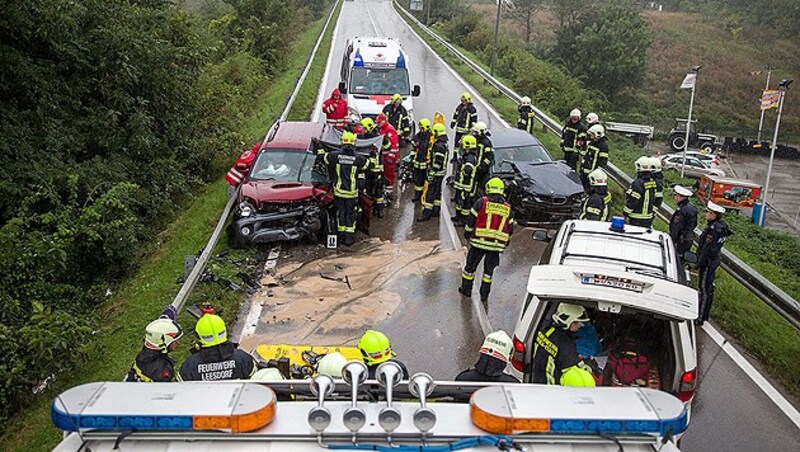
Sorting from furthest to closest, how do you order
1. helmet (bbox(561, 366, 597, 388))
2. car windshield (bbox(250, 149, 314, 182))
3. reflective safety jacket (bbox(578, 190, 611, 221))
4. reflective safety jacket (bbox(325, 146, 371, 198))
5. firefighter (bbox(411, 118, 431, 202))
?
1. firefighter (bbox(411, 118, 431, 202))
2. car windshield (bbox(250, 149, 314, 182))
3. reflective safety jacket (bbox(325, 146, 371, 198))
4. reflective safety jacket (bbox(578, 190, 611, 221))
5. helmet (bbox(561, 366, 597, 388))

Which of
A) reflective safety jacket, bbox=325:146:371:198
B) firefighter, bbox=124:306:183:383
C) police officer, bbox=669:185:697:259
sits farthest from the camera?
reflective safety jacket, bbox=325:146:371:198

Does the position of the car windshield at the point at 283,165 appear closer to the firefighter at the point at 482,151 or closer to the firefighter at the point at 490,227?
the firefighter at the point at 482,151

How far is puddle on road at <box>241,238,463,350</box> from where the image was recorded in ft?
29.7

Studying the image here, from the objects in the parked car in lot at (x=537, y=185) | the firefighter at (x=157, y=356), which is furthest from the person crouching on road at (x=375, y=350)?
the parked car in lot at (x=537, y=185)

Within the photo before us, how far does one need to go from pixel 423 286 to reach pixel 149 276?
4.15m

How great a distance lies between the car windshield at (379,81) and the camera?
19172 millimetres

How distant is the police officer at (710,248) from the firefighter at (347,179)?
5.17 m

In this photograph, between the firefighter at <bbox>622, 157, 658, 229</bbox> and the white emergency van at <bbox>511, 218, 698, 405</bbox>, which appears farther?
the firefighter at <bbox>622, 157, 658, 229</bbox>

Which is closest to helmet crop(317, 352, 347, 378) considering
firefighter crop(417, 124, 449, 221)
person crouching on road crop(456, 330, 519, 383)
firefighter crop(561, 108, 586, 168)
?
person crouching on road crop(456, 330, 519, 383)

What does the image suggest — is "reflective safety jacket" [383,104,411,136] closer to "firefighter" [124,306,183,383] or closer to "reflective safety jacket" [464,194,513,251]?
"reflective safety jacket" [464,194,513,251]

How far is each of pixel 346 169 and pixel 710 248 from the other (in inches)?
213

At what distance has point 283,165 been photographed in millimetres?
12641

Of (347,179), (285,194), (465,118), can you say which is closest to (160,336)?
(347,179)

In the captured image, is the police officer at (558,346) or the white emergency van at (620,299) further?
the police officer at (558,346)
